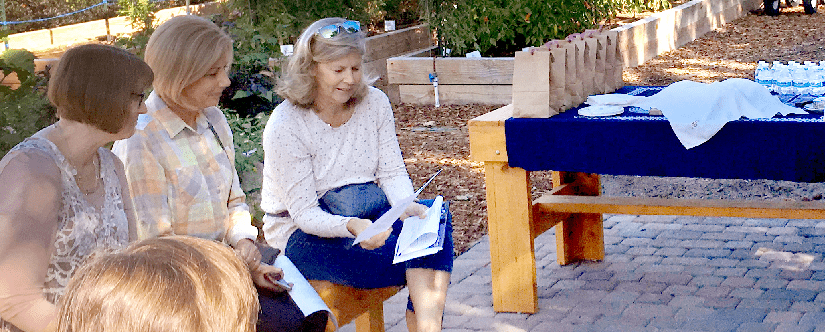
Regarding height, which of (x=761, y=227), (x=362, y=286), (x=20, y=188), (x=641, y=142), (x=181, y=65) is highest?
(x=181, y=65)

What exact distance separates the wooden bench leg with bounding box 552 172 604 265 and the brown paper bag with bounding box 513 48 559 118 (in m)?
0.91

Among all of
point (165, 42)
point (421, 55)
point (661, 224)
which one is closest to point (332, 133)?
point (165, 42)

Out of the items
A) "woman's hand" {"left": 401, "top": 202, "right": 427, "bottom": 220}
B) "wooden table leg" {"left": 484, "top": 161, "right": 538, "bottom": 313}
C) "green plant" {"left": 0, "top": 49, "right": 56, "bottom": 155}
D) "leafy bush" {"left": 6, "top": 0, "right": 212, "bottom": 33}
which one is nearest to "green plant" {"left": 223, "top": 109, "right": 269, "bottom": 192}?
"green plant" {"left": 0, "top": 49, "right": 56, "bottom": 155}

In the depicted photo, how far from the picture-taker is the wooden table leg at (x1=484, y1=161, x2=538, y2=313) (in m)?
4.00

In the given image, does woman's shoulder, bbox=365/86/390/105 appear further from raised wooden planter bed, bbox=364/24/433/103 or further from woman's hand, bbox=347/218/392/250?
raised wooden planter bed, bbox=364/24/433/103

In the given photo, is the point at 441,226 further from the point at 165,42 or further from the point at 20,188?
the point at 20,188

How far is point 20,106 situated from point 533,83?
106 inches

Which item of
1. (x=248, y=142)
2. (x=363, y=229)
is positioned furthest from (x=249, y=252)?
(x=248, y=142)

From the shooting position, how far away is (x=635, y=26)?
34.9ft

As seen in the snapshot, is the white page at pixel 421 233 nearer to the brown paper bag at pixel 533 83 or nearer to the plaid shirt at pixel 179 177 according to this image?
the plaid shirt at pixel 179 177

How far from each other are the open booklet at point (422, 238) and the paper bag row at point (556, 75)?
96 cm

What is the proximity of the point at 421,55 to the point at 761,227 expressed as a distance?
17.5 feet

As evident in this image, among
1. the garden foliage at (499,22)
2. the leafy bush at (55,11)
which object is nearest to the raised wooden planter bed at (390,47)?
the garden foliage at (499,22)

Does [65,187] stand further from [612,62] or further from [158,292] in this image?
[612,62]
